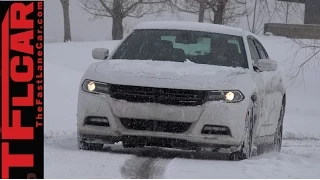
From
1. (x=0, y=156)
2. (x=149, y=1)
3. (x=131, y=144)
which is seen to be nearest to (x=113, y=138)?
(x=131, y=144)

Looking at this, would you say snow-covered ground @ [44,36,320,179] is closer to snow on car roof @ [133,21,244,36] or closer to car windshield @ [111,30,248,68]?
car windshield @ [111,30,248,68]

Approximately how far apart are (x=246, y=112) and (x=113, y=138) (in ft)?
4.82

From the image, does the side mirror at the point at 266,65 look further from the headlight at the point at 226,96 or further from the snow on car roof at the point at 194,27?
the headlight at the point at 226,96

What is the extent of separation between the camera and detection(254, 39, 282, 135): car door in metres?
11.2

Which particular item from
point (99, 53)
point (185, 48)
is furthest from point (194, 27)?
point (99, 53)

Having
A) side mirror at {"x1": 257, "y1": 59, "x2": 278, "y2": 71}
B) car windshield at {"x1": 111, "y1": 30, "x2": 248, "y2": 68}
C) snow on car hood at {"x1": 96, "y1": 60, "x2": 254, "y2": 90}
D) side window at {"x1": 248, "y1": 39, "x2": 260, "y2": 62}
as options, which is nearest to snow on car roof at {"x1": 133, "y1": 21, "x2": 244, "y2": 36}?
car windshield at {"x1": 111, "y1": 30, "x2": 248, "y2": 68}

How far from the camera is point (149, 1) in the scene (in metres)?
52.2

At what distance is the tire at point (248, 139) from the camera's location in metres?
9.65

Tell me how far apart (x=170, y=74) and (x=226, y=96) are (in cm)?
66

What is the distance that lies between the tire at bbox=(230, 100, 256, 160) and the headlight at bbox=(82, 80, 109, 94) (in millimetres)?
1568

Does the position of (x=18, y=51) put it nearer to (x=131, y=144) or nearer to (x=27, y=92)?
(x=27, y=92)

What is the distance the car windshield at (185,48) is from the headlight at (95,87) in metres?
1.06

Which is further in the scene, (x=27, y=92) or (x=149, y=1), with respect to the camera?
(x=149, y=1)

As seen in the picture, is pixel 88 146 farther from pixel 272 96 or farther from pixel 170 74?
pixel 272 96
